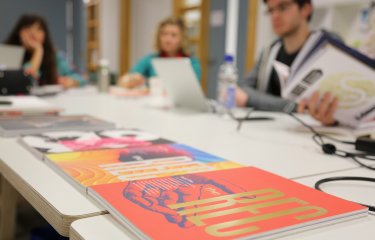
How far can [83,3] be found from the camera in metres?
7.32

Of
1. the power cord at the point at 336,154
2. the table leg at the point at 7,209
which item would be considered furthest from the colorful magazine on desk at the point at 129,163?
the table leg at the point at 7,209

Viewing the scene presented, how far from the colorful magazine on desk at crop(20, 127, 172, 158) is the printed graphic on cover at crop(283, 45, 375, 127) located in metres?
0.46

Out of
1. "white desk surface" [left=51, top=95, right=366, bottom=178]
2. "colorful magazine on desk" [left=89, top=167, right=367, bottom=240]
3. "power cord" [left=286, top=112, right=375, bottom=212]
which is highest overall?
"colorful magazine on desk" [left=89, top=167, right=367, bottom=240]

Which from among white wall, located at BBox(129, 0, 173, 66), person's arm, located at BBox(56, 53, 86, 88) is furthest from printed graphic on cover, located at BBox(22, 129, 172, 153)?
white wall, located at BBox(129, 0, 173, 66)

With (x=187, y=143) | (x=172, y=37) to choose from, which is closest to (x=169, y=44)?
(x=172, y=37)

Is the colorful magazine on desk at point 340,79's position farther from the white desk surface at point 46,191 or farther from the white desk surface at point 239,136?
the white desk surface at point 46,191

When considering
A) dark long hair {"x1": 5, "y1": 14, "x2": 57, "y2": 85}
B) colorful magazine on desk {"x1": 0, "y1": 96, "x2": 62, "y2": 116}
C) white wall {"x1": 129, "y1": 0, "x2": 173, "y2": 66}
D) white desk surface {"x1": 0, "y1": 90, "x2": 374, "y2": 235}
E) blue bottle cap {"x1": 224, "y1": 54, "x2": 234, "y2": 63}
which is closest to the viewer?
white desk surface {"x1": 0, "y1": 90, "x2": 374, "y2": 235}

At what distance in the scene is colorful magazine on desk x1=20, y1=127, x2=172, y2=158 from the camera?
0.80m

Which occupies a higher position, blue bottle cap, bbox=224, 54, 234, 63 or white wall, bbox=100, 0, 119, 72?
white wall, bbox=100, 0, 119, 72

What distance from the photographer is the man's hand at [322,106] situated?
1114 mm

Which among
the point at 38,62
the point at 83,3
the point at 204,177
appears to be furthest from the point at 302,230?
the point at 83,3

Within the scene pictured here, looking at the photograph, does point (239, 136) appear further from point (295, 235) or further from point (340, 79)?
point (295, 235)

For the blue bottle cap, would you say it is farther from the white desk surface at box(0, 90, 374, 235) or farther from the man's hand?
the man's hand

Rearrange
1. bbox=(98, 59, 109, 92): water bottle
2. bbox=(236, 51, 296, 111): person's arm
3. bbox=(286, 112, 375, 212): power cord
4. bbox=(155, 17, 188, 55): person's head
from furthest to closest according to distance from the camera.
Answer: bbox=(155, 17, 188, 55): person's head → bbox=(98, 59, 109, 92): water bottle → bbox=(236, 51, 296, 111): person's arm → bbox=(286, 112, 375, 212): power cord
